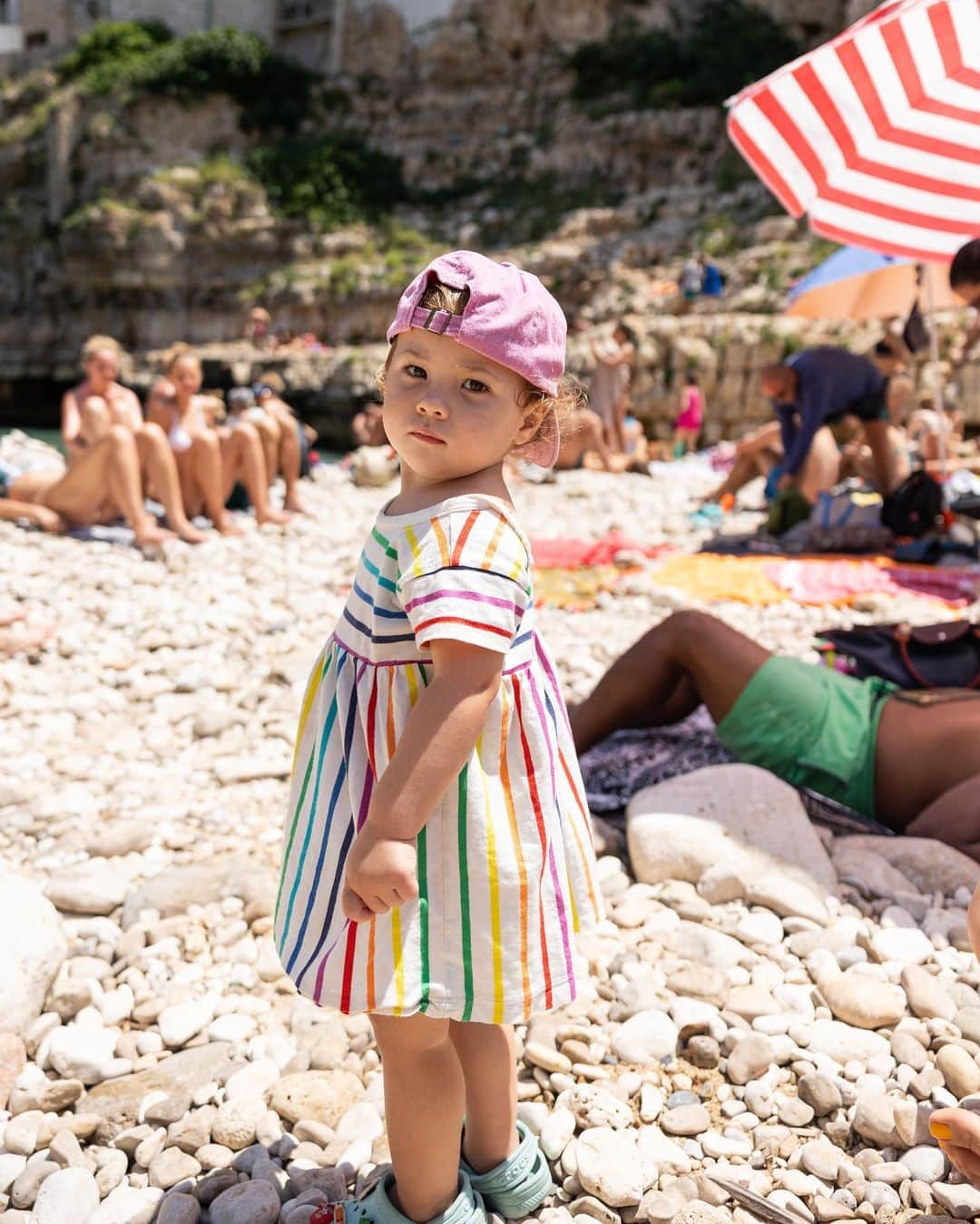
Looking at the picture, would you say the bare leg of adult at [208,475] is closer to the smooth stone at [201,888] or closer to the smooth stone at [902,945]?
the smooth stone at [201,888]

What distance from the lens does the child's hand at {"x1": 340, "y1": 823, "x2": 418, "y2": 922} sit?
3.68 ft

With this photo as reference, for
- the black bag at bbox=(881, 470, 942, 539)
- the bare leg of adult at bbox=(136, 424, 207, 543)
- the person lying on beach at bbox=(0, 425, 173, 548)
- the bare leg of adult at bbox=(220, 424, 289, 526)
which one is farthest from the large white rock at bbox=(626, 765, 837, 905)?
the bare leg of adult at bbox=(220, 424, 289, 526)

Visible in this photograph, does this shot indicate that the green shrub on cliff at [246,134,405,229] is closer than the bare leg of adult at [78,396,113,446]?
No

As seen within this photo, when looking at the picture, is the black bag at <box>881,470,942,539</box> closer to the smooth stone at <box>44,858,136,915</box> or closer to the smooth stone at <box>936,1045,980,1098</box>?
the smooth stone at <box>936,1045,980,1098</box>

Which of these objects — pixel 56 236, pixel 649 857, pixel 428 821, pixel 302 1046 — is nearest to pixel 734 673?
pixel 649 857

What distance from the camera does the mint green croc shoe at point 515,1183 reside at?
1.43 metres

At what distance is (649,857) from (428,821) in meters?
1.40

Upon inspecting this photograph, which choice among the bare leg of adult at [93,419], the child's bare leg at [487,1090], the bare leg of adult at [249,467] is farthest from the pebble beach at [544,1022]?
the bare leg of adult at [249,467]

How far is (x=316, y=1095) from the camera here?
170 cm

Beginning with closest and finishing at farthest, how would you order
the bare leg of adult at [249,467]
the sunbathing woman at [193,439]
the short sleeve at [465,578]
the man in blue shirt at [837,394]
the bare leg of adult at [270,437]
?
the short sleeve at [465,578]
the man in blue shirt at [837,394]
the sunbathing woman at [193,439]
the bare leg of adult at [249,467]
the bare leg of adult at [270,437]

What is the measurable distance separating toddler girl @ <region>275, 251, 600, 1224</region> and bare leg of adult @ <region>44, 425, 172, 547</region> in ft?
17.0

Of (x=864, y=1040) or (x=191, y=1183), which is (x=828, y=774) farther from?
(x=191, y=1183)

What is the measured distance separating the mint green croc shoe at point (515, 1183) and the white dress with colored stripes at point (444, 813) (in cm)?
37

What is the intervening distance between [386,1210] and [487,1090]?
21 centimetres
